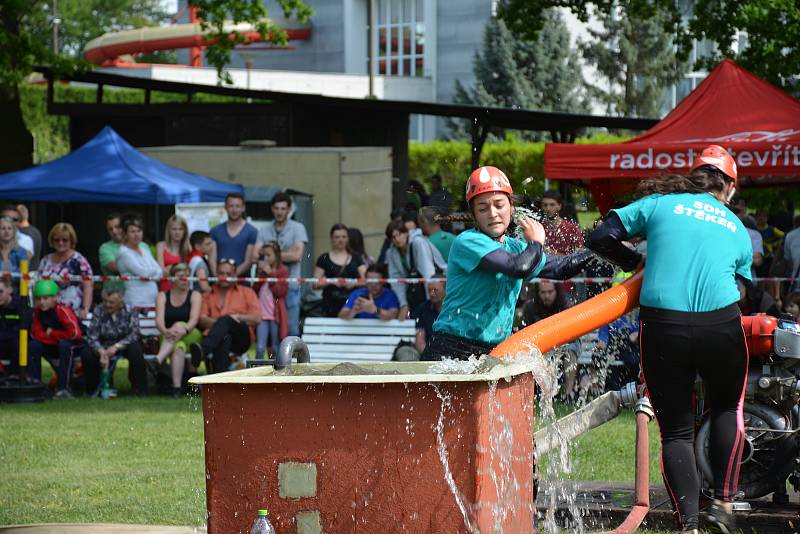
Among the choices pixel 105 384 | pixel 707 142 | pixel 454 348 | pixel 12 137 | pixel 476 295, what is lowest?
pixel 105 384

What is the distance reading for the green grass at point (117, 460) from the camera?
7.66 metres

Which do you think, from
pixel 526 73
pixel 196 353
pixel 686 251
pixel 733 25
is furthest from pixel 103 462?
pixel 526 73

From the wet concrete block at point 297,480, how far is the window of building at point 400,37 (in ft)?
162

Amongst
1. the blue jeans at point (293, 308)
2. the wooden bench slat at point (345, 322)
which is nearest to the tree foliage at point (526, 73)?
the blue jeans at point (293, 308)

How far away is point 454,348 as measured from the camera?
6305 millimetres

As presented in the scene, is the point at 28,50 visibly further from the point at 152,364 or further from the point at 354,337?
the point at 354,337

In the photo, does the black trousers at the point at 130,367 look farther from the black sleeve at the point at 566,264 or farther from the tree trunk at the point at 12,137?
the tree trunk at the point at 12,137

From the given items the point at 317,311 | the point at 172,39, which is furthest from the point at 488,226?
the point at 172,39

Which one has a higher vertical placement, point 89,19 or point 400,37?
point 89,19

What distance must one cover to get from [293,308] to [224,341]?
130 centimetres

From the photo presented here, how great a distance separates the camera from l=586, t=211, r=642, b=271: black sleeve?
20.0ft

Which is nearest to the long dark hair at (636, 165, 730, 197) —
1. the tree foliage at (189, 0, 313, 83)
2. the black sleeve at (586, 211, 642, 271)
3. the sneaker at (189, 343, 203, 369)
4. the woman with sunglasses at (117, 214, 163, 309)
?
the black sleeve at (586, 211, 642, 271)

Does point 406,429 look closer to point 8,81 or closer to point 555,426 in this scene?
point 555,426

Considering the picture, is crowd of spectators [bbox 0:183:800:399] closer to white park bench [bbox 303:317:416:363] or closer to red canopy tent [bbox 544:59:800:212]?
white park bench [bbox 303:317:416:363]
